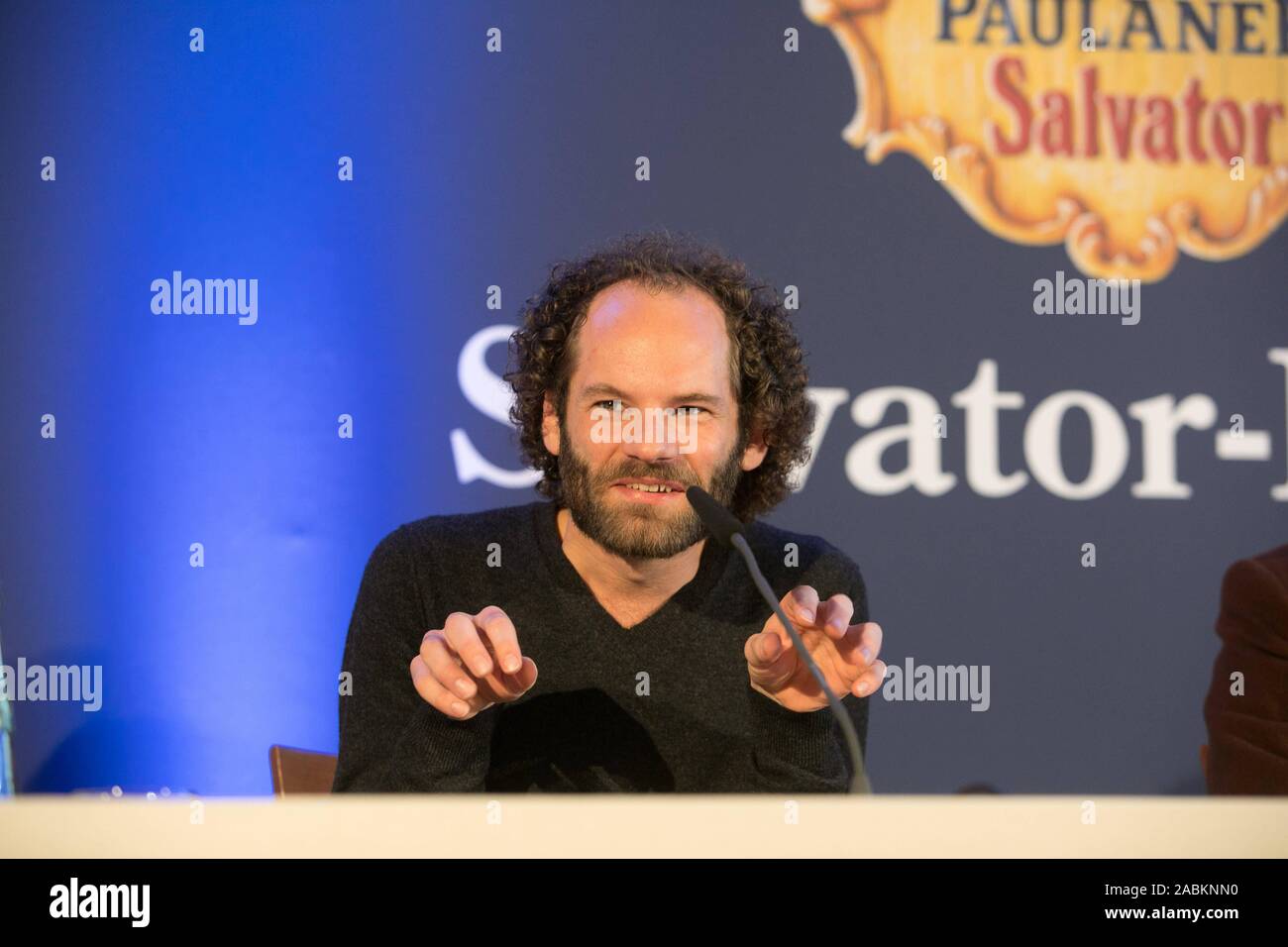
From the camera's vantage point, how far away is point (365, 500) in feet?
7.57

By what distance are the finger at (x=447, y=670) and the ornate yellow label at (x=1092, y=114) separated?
141 cm

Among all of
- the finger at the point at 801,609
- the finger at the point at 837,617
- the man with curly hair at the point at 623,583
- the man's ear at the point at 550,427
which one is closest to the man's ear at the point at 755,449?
the man with curly hair at the point at 623,583

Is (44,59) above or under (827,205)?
above

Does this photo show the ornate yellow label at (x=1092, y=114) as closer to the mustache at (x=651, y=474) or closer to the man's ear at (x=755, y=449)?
the man's ear at (x=755, y=449)

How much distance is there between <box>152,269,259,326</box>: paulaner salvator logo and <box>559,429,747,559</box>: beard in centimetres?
71

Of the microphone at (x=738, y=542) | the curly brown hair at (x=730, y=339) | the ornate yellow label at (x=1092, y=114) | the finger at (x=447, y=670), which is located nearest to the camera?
the microphone at (x=738, y=542)

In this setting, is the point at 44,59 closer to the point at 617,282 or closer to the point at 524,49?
the point at 524,49

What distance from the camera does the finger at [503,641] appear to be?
1.55 meters

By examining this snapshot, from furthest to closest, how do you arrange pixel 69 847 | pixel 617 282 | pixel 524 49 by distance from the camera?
pixel 524 49 → pixel 617 282 → pixel 69 847

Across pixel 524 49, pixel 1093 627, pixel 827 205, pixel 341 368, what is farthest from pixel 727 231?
pixel 1093 627

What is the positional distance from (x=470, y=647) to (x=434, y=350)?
2.99 feet

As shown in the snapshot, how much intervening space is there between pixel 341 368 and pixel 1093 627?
1550 mm

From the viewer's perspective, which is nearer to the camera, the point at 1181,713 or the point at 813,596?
the point at 813,596

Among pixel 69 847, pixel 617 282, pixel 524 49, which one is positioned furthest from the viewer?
pixel 524 49
